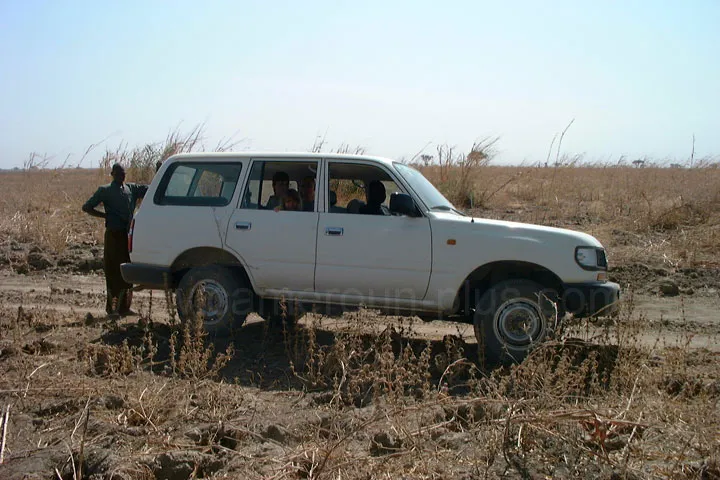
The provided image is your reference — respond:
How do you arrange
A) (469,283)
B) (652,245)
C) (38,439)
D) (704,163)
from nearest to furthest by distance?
1. (38,439)
2. (469,283)
3. (652,245)
4. (704,163)

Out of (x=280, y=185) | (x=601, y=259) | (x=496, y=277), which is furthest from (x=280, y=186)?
(x=601, y=259)

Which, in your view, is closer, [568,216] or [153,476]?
[153,476]

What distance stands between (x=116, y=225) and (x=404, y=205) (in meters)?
3.74

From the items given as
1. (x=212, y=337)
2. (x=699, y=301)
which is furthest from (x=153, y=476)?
(x=699, y=301)

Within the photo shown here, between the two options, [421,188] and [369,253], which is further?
[421,188]

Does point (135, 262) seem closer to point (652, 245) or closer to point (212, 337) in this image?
point (212, 337)

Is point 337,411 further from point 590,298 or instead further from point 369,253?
point 590,298

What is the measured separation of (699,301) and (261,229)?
18.6ft

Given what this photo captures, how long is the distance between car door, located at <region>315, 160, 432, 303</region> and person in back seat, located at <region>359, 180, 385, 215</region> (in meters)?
0.03

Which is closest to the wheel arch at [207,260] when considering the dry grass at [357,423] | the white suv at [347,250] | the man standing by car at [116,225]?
the white suv at [347,250]

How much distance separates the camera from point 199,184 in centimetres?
675

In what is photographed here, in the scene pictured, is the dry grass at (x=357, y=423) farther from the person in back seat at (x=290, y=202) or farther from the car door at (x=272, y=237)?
the person in back seat at (x=290, y=202)

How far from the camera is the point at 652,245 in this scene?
1088 centimetres

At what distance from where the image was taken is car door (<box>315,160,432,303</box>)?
6.03m
